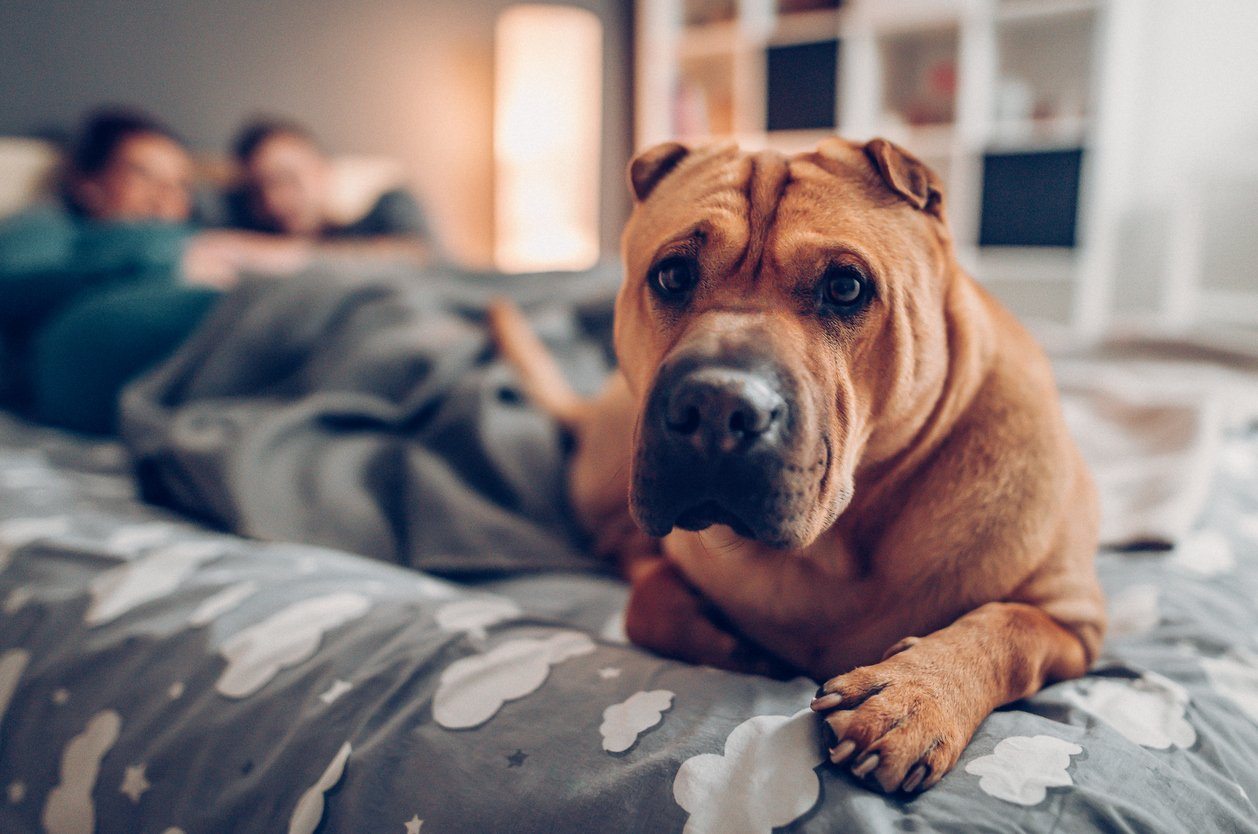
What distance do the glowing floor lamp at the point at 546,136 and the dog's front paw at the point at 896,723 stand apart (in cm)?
406

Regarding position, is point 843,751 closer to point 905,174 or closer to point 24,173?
point 905,174

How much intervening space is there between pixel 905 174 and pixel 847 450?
33 cm

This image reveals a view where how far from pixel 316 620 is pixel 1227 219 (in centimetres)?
467

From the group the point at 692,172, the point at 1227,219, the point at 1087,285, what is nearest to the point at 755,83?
the point at 1087,285

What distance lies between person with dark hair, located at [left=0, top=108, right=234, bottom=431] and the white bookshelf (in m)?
2.64

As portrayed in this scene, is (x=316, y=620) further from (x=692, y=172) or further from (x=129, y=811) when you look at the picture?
(x=692, y=172)

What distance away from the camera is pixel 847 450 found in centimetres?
85

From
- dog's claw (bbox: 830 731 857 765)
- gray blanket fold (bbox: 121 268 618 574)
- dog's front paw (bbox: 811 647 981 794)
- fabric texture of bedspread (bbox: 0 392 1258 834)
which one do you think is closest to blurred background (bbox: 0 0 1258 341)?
gray blanket fold (bbox: 121 268 618 574)

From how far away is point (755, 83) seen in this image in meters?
4.79

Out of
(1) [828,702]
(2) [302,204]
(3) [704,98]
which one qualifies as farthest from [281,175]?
(1) [828,702]

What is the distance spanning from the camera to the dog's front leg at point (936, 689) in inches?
26.3

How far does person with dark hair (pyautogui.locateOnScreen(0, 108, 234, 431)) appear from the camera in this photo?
2.01 metres

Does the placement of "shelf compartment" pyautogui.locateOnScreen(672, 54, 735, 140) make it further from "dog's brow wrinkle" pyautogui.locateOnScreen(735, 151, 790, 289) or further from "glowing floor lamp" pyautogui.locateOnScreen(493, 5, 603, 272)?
"dog's brow wrinkle" pyautogui.locateOnScreen(735, 151, 790, 289)

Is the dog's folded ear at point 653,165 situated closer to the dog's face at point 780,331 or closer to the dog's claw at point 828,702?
the dog's face at point 780,331
